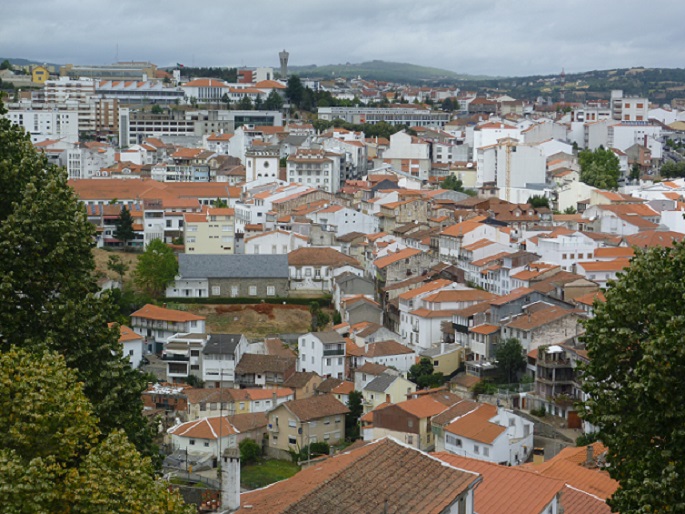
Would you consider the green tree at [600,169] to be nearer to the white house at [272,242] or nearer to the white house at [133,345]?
the white house at [272,242]

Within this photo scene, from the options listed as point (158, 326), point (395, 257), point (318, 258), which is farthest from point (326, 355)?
point (318, 258)

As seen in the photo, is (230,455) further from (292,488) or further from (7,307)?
(7,307)

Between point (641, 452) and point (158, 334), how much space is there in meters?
23.6

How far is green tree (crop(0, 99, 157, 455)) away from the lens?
9.93 m

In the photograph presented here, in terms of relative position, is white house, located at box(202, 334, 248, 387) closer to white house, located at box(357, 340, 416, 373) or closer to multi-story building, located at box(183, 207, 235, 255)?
white house, located at box(357, 340, 416, 373)

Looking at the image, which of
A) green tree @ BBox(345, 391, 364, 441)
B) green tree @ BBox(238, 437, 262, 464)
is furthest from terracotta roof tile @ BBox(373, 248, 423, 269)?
green tree @ BBox(238, 437, 262, 464)

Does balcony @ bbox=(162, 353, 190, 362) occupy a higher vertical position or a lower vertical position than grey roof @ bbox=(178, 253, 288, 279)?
lower

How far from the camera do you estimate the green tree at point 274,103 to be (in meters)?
69.8

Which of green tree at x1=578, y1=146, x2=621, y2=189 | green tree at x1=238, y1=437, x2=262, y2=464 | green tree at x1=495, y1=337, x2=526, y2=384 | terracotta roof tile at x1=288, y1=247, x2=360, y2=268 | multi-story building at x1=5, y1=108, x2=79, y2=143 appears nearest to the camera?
green tree at x1=238, y1=437, x2=262, y2=464

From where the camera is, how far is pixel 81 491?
771cm

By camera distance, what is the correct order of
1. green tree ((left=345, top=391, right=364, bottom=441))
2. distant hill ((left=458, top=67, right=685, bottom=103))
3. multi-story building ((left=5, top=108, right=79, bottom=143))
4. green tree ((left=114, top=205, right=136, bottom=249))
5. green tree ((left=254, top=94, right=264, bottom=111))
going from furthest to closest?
distant hill ((left=458, top=67, right=685, bottom=103)) < green tree ((left=254, top=94, right=264, bottom=111)) < multi-story building ((left=5, top=108, right=79, bottom=143)) < green tree ((left=114, top=205, right=136, bottom=249)) < green tree ((left=345, top=391, right=364, bottom=441))

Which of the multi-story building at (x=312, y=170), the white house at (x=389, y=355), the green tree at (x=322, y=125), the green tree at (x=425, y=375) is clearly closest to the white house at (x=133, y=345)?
the white house at (x=389, y=355)

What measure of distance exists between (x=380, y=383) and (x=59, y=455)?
18.7 m

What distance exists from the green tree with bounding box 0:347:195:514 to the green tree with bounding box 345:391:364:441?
55.4 feet
